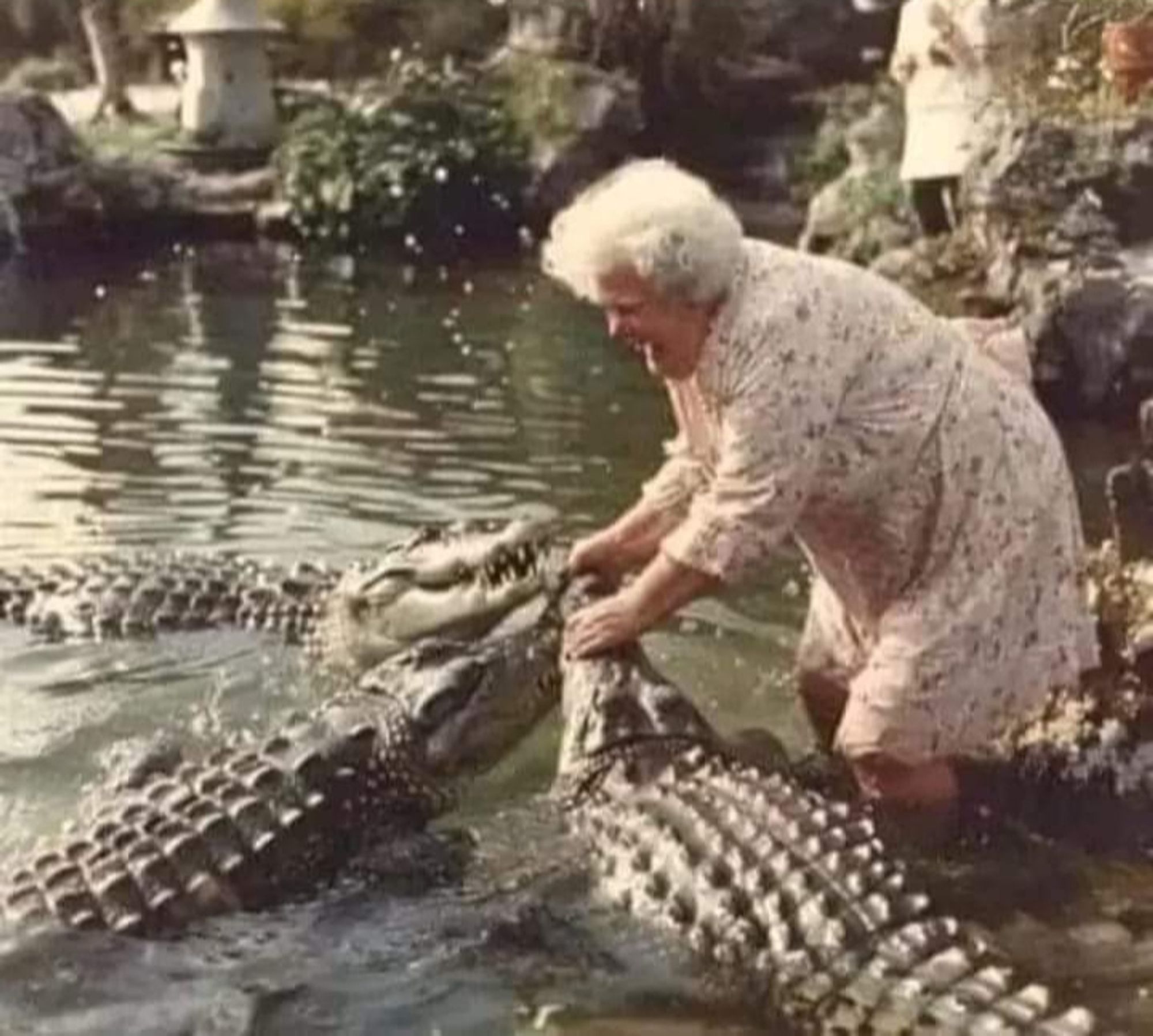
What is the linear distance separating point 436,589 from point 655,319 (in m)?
1.75

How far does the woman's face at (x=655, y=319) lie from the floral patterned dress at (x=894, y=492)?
0.14ft

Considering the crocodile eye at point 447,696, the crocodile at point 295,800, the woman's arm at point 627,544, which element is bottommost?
the crocodile at point 295,800

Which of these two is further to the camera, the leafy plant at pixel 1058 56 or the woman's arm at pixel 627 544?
the leafy plant at pixel 1058 56

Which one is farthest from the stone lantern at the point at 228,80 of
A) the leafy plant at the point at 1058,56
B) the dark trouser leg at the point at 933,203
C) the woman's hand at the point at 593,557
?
the woman's hand at the point at 593,557

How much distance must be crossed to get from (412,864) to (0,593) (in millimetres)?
2710

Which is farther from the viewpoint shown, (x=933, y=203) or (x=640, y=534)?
(x=933, y=203)

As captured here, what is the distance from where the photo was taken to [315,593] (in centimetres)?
738

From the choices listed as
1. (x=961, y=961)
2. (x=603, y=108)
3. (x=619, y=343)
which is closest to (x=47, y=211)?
(x=603, y=108)

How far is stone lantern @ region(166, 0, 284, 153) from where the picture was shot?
17.9m

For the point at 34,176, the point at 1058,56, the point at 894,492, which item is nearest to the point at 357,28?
the point at 34,176

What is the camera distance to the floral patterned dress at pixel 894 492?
4.89 metres

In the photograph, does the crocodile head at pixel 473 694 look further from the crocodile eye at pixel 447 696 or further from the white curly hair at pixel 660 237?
the white curly hair at pixel 660 237

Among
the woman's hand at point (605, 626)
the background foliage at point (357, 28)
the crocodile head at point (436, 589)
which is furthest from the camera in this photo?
the background foliage at point (357, 28)

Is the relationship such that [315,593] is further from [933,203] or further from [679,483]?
[933,203]
